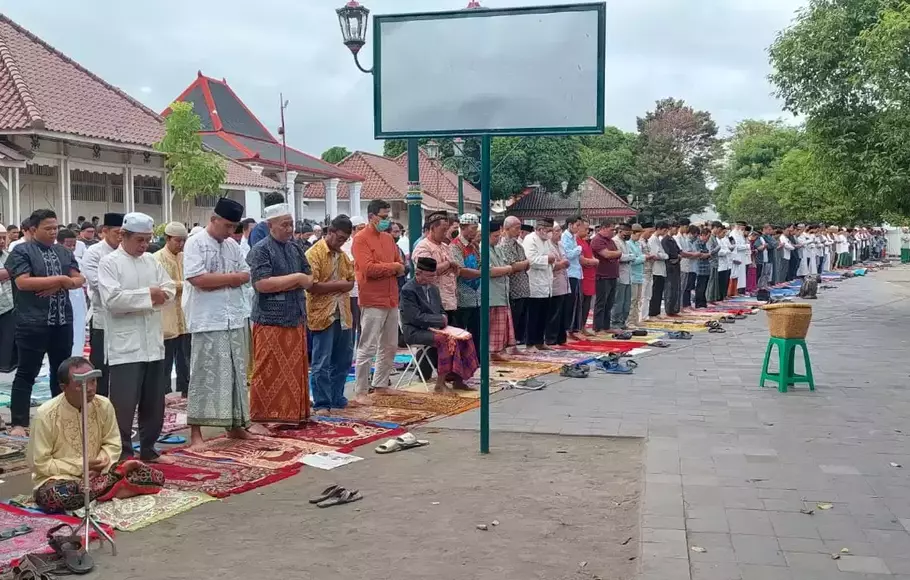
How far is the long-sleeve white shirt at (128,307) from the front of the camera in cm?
595

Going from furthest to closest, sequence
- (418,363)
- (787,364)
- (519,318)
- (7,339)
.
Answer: (519,318), (418,363), (787,364), (7,339)

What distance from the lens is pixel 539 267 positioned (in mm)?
11695

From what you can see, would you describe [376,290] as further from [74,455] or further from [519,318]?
[519,318]

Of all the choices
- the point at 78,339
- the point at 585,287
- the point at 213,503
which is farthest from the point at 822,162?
the point at 213,503

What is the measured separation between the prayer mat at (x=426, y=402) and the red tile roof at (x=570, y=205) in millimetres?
46644

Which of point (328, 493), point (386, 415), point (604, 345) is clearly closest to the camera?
point (328, 493)

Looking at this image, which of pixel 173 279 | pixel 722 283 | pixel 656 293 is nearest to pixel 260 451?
pixel 173 279

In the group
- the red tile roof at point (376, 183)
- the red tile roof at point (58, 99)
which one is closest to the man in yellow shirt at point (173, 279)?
the red tile roof at point (58, 99)

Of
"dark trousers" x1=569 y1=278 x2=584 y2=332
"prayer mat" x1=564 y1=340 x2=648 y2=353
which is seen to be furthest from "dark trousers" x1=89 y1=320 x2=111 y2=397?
"dark trousers" x1=569 y1=278 x2=584 y2=332

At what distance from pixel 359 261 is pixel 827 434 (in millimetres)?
4369

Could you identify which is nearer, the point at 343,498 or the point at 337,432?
the point at 343,498

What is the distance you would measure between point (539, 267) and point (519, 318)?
0.89 meters

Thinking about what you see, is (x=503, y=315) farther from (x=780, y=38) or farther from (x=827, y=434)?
(x=780, y=38)

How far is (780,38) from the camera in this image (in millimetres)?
16625
